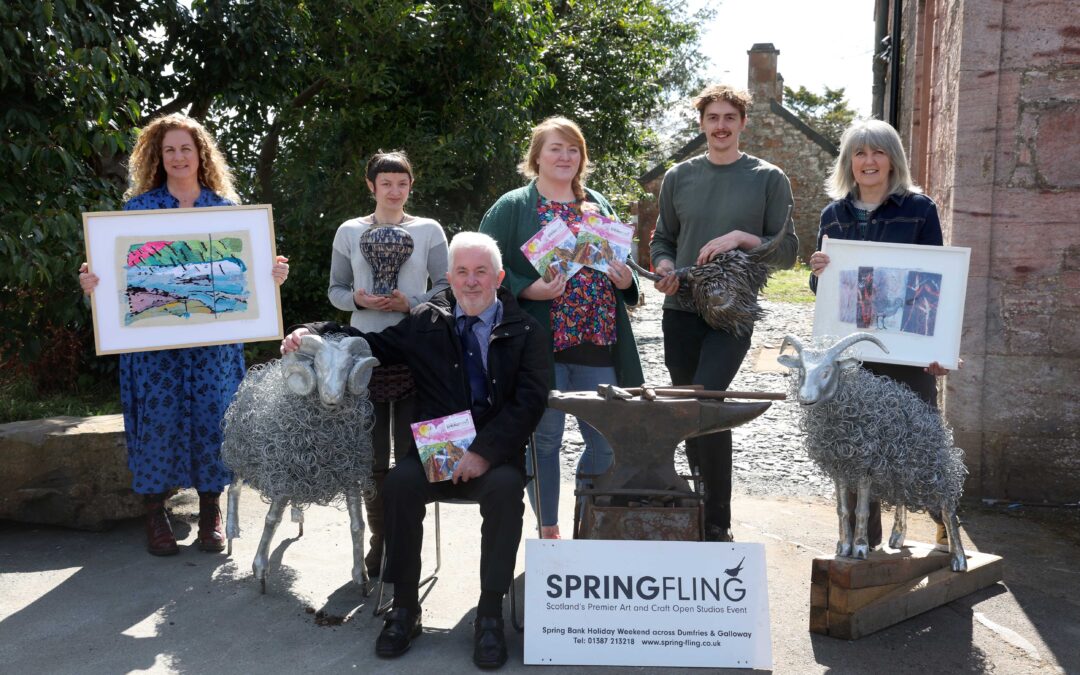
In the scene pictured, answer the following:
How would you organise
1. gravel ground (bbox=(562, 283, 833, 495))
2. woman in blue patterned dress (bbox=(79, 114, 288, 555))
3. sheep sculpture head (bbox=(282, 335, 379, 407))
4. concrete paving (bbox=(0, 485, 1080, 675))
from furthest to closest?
gravel ground (bbox=(562, 283, 833, 495)), woman in blue patterned dress (bbox=(79, 114, 288, 555)), sheep sculpture head (bbox=(282, 335, 379, 407)), concrete paving (bbox=(0, 485, 1080, 675))

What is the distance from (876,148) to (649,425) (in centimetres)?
162

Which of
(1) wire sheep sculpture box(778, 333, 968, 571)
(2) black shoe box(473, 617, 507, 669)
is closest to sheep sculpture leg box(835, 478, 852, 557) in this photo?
(1) wire sheep sculpture box(778, 333, 968, 571)

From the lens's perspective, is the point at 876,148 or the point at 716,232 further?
the point at 716,232

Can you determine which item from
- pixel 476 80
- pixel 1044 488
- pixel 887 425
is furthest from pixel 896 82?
pixel 887 425

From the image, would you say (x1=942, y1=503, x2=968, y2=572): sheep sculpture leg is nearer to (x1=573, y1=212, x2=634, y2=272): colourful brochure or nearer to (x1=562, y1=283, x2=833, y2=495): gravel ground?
(x1=562, y1=283, x2=833, y2=495): gravel ground

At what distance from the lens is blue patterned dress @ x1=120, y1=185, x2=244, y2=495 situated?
4.67m

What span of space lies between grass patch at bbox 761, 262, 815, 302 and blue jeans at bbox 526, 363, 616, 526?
11.1 m

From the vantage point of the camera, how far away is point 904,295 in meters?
4.05

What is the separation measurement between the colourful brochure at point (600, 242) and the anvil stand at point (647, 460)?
73cm

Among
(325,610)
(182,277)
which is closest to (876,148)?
(325,610)

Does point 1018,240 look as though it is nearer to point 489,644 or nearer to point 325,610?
point 489,644

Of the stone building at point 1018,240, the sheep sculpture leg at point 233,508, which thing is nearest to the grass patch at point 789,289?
the stone building at point 1018,240

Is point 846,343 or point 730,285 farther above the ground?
point 730,285

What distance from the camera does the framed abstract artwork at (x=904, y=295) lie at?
13.2ft
